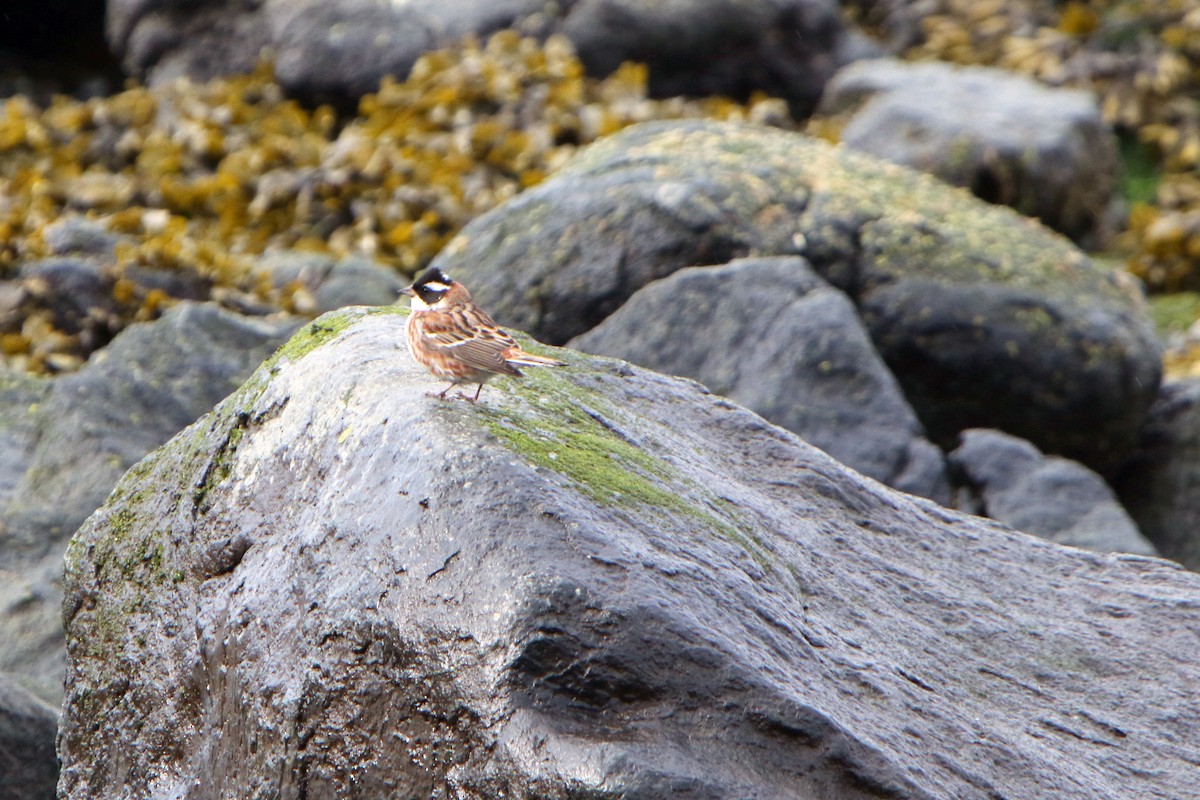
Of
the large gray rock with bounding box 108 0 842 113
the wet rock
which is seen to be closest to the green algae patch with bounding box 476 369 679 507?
the wet rock

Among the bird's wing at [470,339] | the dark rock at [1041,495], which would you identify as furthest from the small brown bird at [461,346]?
the dark rock at [1041,495]

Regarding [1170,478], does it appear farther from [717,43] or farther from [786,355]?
[717,43]

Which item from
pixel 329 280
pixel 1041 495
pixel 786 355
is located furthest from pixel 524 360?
pixel 329 280

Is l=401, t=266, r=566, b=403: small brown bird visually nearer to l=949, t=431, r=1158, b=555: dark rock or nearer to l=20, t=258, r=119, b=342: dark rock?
l=949, t=431, r=1158, b=555: dark rock

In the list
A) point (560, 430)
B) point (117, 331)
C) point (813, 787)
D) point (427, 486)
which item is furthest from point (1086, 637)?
point (117, 331)

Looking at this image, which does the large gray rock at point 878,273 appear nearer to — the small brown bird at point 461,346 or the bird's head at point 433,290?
the bird's head at point 433,290
